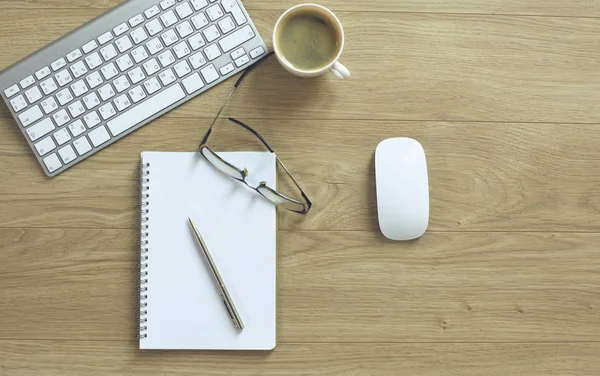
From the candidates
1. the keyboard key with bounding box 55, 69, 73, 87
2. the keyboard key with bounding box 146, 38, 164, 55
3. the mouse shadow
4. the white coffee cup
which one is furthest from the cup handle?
the keyboard key with bounding box 55, 69, 73, 87

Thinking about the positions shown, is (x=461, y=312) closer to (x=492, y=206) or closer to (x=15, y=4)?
(x=492, y=206)

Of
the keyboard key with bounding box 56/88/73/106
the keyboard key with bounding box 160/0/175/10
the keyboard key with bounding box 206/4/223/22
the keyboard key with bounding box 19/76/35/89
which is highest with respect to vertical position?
the keyboard key with bounding box 160/0/175/10

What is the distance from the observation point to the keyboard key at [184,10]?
2.42 feet

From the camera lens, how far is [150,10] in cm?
74

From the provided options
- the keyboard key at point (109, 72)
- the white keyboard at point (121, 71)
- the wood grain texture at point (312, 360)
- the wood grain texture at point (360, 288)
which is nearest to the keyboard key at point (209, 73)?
the white keyboard at point (121, 71)

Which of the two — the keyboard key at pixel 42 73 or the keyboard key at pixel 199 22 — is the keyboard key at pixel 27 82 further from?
the keyboard key at pixel 199 22

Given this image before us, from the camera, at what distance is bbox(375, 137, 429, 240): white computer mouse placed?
708 millimetres

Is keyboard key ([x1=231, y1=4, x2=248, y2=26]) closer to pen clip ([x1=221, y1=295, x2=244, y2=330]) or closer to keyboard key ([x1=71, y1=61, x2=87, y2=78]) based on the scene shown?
keyboard key ([x1=71, y1=61, x2=87, y2=78])

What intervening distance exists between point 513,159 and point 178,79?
1.37ft

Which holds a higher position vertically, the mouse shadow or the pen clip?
the mouse shadow

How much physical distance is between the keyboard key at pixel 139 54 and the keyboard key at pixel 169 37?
27 millimetres

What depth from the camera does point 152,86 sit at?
0.73m

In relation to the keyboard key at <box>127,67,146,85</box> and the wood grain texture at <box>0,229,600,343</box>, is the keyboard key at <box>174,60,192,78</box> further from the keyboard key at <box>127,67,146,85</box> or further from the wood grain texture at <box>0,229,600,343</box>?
the wood grain texture at <box>0,229,600,343</box>

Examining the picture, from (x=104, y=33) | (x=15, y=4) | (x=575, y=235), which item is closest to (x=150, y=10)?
(x=104, y=33)
